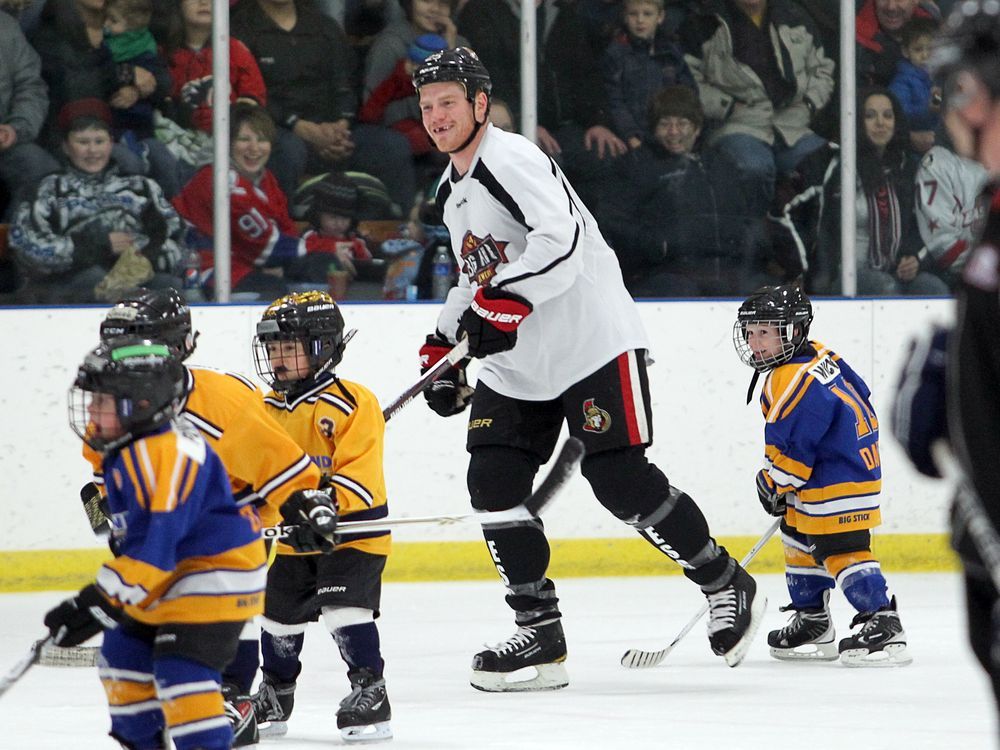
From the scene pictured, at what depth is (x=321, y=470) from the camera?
317 cm

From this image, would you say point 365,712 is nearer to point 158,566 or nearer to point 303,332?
point 303,332

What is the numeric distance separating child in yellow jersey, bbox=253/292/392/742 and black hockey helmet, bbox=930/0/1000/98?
167cm

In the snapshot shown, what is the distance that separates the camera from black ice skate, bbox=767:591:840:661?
405 cm

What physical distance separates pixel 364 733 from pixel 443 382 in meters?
0.98

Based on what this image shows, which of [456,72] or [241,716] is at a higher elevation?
[456,72]

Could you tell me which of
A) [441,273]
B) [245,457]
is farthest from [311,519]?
[441,273]

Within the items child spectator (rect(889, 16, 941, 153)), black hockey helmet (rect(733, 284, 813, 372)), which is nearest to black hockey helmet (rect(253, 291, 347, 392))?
black hockey helmet (rect(733, 284, 813, 372))

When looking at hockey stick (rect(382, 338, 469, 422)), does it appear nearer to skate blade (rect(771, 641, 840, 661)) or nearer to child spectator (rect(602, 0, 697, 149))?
skate blade (rect(771, 641, 840, 661))

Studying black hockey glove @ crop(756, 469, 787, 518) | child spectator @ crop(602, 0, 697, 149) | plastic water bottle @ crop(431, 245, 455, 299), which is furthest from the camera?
child spectator @ crop(602, 0, 697, 149)

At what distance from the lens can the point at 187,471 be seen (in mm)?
2266

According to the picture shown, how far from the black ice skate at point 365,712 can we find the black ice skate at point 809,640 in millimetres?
1320

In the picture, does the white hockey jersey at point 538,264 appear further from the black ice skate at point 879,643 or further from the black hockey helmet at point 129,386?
the black hockey helmet at point 129,386

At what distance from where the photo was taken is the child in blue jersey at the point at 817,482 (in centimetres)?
394

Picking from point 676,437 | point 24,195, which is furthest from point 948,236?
point 24,195
